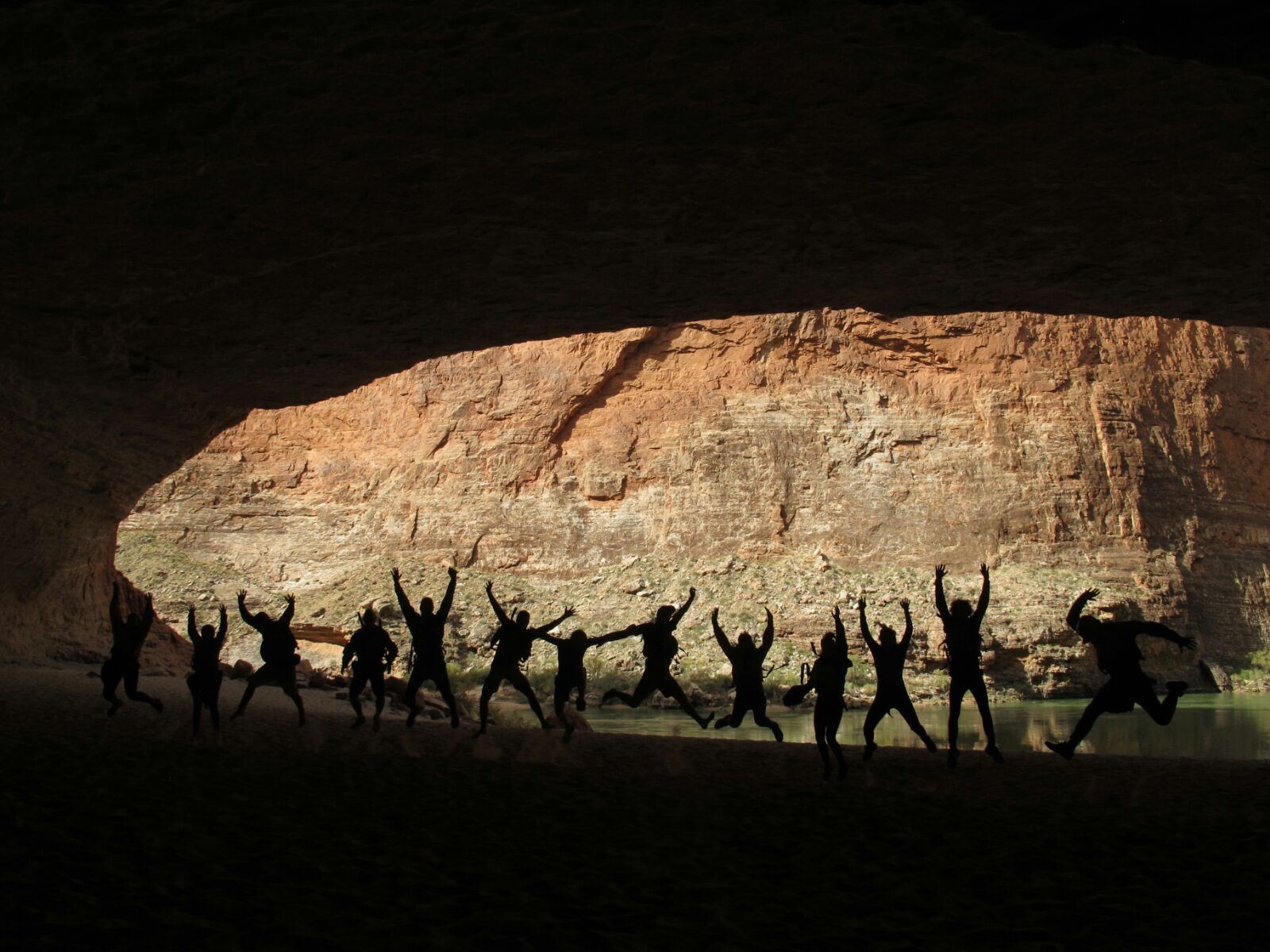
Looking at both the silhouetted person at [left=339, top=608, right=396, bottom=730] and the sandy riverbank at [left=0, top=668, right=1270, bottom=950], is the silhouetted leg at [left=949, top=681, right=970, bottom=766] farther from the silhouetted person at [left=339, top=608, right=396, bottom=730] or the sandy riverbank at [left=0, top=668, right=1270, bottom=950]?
the silhouetted person at [left=339, top=608, right=396, bottom=730]

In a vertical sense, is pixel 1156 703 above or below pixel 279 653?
above

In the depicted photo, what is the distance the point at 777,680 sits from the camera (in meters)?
30.5

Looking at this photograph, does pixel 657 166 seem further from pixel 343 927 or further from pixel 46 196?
pixel 343 927

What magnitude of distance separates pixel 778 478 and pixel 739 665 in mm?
30843

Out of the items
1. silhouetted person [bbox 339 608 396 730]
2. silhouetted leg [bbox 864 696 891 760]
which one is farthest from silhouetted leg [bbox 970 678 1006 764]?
silhouetted person [bbox 339 608 396 730]

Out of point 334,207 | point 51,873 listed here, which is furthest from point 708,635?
point 51,873

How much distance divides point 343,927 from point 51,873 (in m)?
1.42

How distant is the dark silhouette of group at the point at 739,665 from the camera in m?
7.88

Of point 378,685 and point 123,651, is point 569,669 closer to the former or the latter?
point 378,685

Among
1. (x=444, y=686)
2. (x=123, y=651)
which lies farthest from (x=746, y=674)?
(x=123, y=651)

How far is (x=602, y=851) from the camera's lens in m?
5.29

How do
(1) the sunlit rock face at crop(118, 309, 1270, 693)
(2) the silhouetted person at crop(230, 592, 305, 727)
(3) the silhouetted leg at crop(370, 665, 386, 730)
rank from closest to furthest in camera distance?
(2) the silhouetted person at crop(230, 592, 305, 727), (3) the silhouetted leg at crop(370, 665, 386, 730), (1) the sunlit rock face at crop(118, 309, 1270, 693)

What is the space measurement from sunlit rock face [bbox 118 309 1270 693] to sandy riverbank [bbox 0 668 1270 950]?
26626 millimetres

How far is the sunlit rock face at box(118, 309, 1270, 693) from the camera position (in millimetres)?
37125
